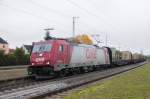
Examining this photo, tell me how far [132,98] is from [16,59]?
179ft

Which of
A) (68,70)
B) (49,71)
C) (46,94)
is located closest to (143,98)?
(46,94)

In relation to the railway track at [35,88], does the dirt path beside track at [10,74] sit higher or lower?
higher

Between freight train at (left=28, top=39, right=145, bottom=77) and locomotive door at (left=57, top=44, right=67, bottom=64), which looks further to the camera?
locomotive door at (left=57, top=44, right=67, bottom=64)

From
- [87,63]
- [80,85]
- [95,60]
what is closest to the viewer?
[80,85]

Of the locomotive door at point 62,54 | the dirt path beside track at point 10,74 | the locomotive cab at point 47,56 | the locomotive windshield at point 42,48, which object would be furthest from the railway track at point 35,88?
the dirt path beside track at point 10,74

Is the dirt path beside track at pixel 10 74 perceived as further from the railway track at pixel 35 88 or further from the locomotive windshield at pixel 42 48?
the railway track at pixel 35 88

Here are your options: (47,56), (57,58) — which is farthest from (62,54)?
(47,56)

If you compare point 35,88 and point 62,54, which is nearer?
point 35,88

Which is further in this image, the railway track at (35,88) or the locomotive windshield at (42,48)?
the locomotive windshield at (42,48)

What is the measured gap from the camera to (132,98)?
537 inches

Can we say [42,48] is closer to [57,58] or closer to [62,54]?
[57,58]

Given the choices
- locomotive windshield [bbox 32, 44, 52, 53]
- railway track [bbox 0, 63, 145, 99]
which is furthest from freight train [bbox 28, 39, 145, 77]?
railway track [bbox 0, 63, 145, 99]

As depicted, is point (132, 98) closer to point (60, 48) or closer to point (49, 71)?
point (49, 71)

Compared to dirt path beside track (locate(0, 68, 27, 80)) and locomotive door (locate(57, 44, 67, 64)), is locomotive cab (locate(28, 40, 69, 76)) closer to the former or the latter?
locomotive door (locate(57, 44, 67, 64))
